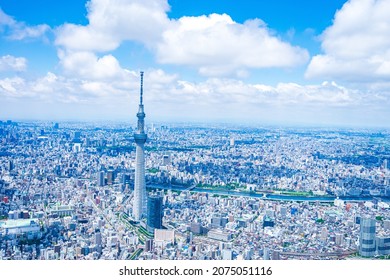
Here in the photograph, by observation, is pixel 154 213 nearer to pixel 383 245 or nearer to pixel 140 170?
pixel 140 170

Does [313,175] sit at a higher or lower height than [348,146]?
lower

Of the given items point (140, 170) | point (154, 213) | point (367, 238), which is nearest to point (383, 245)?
point (367, 238)

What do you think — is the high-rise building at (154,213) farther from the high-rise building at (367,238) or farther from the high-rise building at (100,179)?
the high-rise building at (367,238)

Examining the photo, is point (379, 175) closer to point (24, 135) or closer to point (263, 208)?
point (263, 208)

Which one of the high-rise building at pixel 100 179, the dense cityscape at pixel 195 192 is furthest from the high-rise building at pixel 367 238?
the high-rise building at pixel 100 179

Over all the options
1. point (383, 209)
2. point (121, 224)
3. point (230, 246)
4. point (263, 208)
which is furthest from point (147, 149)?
point (383, 209)

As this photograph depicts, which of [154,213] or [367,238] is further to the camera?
[154,213]

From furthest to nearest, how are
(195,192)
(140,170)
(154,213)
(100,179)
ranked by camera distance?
(140,170)
(195,192)
(100,179)
(154,213)
